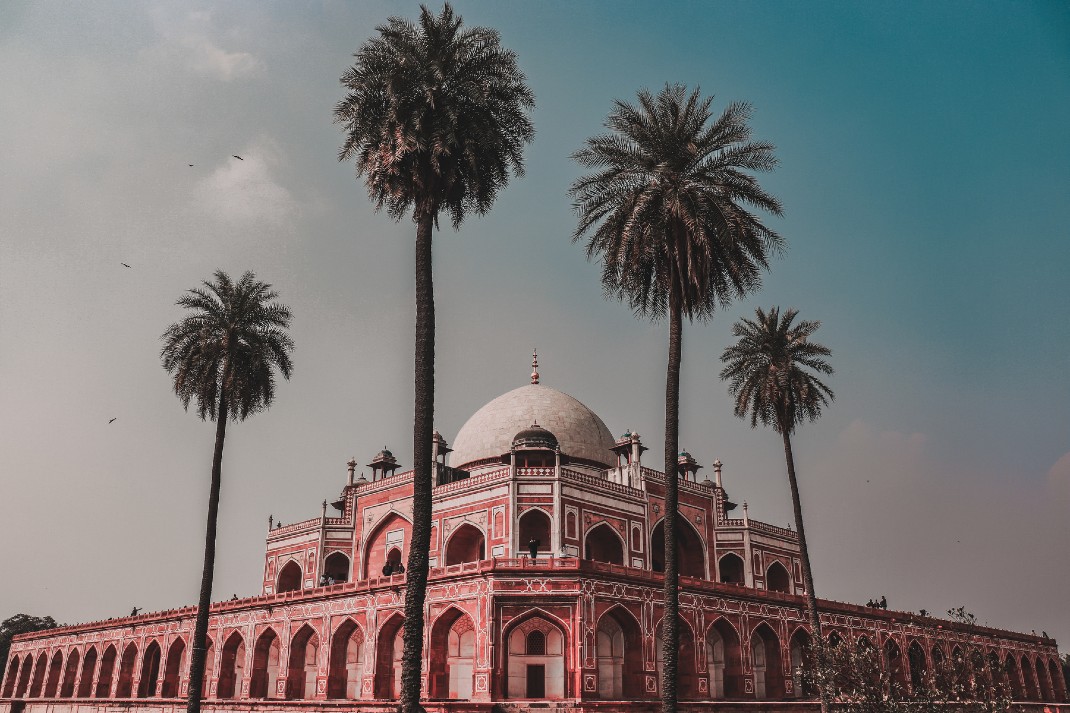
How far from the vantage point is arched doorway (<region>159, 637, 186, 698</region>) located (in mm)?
47219

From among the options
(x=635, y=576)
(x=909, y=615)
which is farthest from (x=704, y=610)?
(x=909, y=615)

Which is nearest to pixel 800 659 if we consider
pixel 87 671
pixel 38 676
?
pixel 87 671

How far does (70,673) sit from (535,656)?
42.8 metres

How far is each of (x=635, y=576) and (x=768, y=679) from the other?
10872 millimetres

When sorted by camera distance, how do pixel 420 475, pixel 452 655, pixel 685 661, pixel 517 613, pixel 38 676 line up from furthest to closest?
pixel 38 676
pixel 685 661
pixel 452 655
pixel 517 613
pixel 420 475

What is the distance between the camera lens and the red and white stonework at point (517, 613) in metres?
31.7

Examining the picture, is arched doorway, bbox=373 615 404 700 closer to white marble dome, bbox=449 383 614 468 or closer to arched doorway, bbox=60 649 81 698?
white marble dome, bbox=449 383 614 468

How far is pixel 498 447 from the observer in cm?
5019

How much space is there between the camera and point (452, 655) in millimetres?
33281

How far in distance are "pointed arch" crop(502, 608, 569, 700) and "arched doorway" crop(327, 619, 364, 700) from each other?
8478mm

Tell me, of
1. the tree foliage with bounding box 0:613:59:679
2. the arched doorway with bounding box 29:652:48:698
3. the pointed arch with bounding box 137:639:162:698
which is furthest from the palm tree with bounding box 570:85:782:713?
the tree foliage with bounding box 0:613:59:679

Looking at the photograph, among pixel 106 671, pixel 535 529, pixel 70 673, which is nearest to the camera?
pixel 535 529

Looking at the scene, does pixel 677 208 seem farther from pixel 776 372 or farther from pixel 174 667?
pixel 174 667

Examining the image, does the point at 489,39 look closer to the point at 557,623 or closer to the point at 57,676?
the point at 557,623
